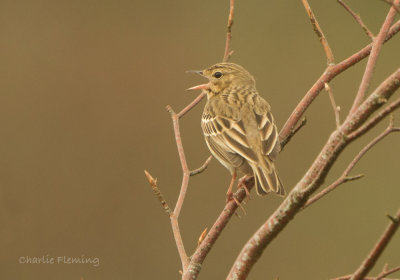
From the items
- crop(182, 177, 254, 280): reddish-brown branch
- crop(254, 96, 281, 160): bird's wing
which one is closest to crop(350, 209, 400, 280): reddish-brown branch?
crop(182, 177, 254, 280): reddish-brown branch

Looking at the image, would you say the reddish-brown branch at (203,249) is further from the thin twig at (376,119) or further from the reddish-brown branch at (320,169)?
the thin twig at (376,119)

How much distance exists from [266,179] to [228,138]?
580mm

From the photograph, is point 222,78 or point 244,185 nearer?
point 244,185

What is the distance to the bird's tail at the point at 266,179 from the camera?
10.8 ft

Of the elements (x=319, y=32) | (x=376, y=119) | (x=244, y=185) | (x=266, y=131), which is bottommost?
(x=244, y=185)

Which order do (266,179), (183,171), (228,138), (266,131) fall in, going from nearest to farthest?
(183,171) < (266,179) < (266,131) < (228,138)

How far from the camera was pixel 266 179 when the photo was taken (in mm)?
3385

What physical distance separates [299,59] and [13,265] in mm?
4345

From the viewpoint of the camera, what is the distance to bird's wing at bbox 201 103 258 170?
3703mm

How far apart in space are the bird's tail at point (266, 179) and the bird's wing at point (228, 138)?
70 mm

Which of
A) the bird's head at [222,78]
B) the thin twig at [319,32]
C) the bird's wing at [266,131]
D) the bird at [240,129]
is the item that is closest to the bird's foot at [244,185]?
the bird at [240,129]

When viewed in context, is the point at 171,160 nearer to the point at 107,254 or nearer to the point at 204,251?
the point at 107,254

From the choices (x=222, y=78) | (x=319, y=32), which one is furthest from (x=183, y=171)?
(x=222, y=78)

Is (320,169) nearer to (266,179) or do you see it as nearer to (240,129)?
(266,179)
